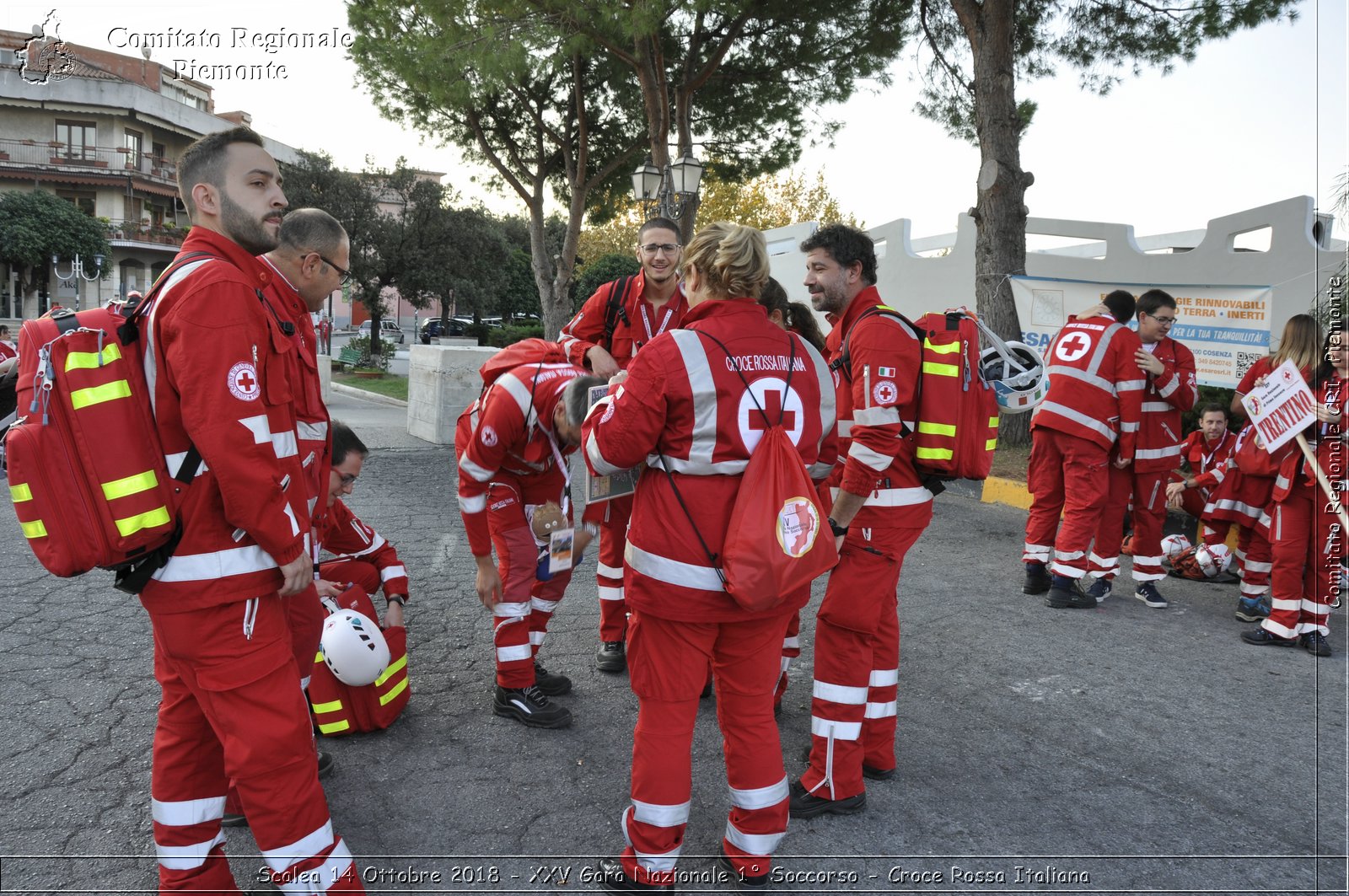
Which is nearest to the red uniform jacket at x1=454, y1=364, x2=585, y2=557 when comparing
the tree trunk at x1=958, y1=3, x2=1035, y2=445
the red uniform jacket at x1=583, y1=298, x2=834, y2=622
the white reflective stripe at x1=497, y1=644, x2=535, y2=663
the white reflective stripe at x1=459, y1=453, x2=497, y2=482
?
the white reflective stripe at x1=459, y1=453, x2=497, y2=482

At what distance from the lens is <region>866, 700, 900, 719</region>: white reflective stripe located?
336cm

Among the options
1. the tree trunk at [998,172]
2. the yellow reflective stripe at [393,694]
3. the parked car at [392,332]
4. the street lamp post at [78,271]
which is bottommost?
the yellow reflective stripe at [393,694]

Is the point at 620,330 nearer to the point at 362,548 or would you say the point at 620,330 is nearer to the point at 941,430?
the point at 362,548

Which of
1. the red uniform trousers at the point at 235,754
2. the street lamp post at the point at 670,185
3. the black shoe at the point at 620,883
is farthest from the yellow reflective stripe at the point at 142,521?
the street lamp post at the point at 670,185

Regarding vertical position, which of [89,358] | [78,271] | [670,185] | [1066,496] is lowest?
[1066,496]

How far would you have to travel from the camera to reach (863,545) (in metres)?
3.20

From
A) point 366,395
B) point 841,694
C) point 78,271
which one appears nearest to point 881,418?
point 841,694

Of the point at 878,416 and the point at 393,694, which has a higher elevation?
the point at 878,416

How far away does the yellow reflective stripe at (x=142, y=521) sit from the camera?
2.04m

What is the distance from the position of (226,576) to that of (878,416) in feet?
6.77

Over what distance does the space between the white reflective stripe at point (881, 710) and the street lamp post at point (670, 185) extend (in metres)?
10.7

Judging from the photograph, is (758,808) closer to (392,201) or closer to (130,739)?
(130,739)

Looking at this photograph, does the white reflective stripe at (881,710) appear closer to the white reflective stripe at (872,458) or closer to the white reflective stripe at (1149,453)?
the white reflective stripe at (872,458)

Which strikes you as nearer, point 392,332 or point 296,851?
point 296,851
